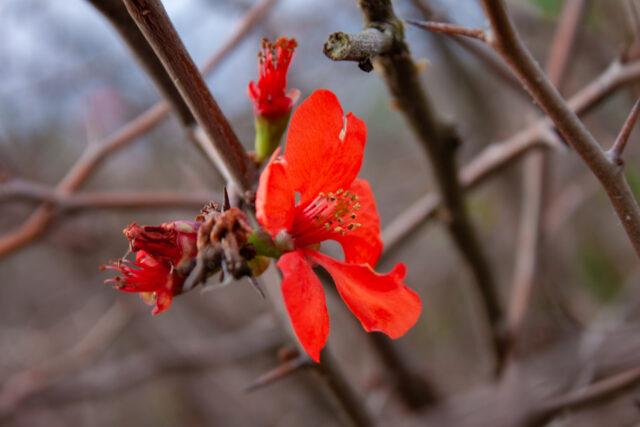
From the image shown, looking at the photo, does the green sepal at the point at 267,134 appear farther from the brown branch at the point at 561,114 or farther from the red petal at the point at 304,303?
the brown branch at the point at 561,114

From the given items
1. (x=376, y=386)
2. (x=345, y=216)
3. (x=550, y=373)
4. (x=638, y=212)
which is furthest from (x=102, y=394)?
(x=638, y=212)

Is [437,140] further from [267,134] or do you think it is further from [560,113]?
[560,113]

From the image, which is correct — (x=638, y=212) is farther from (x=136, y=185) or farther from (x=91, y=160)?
(x=136, y=185)

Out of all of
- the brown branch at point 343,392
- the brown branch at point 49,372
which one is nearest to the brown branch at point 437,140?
the brown branch at point 343,392

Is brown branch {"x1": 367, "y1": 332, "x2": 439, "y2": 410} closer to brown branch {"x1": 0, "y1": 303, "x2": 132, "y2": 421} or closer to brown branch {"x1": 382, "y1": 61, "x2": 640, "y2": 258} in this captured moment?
brown branch {"x1": 382, "y1": 61, "x2": 640, "y2": 258}

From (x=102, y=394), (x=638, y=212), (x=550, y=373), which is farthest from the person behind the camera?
(x=102, y=394)

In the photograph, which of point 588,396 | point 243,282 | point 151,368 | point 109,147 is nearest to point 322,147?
point 588,396

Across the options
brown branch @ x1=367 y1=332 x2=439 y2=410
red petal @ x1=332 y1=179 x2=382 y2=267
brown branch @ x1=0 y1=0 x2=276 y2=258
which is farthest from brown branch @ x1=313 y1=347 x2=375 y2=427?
brown branch @ x1=0 y1=0 x2=276 y2=258
